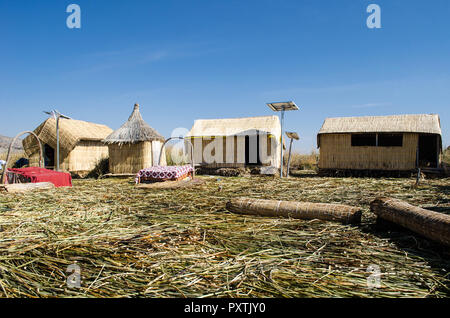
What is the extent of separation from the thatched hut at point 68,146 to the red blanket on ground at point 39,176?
4856mm

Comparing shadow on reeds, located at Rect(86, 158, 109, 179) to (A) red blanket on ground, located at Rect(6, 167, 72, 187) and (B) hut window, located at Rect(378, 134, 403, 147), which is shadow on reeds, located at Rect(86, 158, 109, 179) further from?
(B) hut window, located at Rect(378, 134, 403, 147)

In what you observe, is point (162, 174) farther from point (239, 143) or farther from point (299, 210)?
point (299, 210)

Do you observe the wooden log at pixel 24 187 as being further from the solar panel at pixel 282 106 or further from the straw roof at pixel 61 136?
the solar panel at pixel 282 106

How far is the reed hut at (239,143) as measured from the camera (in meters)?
12.8

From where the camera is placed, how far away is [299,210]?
151 inches

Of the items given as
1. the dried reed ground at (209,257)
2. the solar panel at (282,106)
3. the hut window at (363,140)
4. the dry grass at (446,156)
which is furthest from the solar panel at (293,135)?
the dry grass at (446,156)

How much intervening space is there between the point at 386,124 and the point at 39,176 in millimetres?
12260

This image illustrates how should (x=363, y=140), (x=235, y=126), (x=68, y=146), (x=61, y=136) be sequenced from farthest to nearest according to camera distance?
1. (x=235, y=126)
2. (x=363, y=140)
3. (x=61, y=136)
4. (x=68, y=146)

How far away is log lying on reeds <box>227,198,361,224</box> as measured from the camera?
3549mm

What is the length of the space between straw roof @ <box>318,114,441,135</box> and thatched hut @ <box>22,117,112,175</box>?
33.8 ft

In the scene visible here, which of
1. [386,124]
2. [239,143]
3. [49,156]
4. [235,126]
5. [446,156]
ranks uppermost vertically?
[235,126]

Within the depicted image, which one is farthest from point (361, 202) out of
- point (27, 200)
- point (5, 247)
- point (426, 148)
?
point (426, 148)

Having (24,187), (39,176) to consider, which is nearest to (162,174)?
(39,176)
